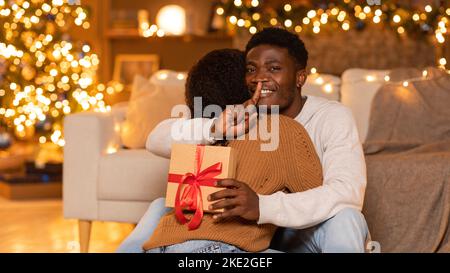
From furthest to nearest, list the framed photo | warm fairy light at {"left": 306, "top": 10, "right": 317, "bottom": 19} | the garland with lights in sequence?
the framed photo, warm fairy light at {"left": 306, "top": 10, "right": 317, "bottom": 19}, the garland with lights

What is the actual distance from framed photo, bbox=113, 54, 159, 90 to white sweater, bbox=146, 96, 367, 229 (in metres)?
4.34

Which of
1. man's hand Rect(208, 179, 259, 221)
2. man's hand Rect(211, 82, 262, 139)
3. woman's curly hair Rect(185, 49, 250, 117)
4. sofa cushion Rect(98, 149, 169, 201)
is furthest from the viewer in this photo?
sofa cushion Rect(98, 149, 169, 201)

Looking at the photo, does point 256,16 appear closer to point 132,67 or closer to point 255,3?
point 255,3

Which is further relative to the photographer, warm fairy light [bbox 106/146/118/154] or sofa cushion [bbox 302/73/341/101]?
sofa cushion [bbox 302/73/341/101]

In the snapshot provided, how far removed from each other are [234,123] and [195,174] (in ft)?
0.47

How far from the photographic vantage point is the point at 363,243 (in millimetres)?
1648

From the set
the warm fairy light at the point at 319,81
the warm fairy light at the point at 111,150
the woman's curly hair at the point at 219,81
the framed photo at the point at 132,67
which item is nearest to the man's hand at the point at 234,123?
the woman's curly hair at the point at 219,81

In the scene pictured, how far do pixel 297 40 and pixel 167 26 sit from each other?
14.1 ft

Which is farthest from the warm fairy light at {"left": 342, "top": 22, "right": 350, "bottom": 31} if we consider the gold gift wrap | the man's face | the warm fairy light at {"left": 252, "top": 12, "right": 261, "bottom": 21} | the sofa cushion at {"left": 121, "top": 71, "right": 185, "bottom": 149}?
the gold gift wrap

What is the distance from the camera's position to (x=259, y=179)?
1.65 m

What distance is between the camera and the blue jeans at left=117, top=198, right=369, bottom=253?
1.62m

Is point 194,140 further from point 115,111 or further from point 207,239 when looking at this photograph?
point 115,111

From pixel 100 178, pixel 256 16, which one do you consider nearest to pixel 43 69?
pixel 256 16

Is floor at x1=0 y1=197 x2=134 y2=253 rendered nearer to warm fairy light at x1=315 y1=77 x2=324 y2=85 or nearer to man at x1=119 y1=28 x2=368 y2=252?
warm fairy light at x1=315 y1=77 x2=324 y2=85
